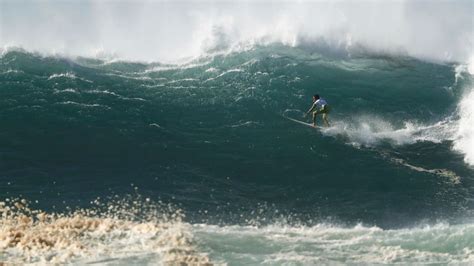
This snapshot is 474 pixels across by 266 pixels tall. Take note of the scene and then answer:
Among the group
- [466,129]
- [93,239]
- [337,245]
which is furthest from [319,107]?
[93,239]

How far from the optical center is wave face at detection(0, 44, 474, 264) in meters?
17.9

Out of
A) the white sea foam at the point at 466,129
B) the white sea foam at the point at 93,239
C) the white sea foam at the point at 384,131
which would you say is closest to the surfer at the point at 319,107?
the white sea foam at the point at 384,131

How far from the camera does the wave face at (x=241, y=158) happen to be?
17875mm

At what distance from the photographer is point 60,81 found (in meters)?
31.7

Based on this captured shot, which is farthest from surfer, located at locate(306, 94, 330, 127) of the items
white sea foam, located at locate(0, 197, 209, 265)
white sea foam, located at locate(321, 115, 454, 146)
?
white sea foam, located at locate(0, 197, 209, 265)

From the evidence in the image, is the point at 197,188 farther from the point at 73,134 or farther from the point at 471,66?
the point at 471,66

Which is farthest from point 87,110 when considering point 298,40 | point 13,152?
point 298,40

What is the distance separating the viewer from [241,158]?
2603 centimetres

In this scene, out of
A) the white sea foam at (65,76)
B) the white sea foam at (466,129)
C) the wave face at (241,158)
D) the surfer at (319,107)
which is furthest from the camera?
the white sea foam at (65,76)

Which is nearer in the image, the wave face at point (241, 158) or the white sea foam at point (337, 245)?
the white sea foam at point (337, 245)

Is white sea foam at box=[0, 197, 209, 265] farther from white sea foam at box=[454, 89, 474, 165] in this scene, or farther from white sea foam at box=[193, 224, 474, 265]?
white sea foam at box=[454, 89, 474, 165]

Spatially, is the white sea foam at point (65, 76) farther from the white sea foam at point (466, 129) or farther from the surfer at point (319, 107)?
the white sea foam at point (466, 129)

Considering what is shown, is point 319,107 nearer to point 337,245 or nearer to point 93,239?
point 337,245

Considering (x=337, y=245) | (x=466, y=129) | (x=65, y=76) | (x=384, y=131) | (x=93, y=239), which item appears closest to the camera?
(x=93, y=239)
